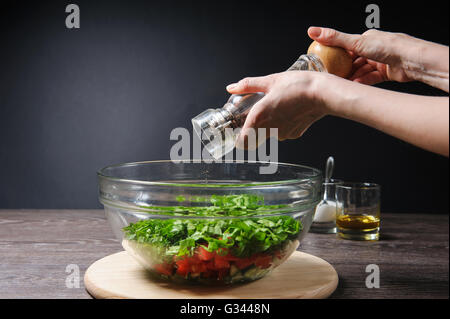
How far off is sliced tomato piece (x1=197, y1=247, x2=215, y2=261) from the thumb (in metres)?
0.53

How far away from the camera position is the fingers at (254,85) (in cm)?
85

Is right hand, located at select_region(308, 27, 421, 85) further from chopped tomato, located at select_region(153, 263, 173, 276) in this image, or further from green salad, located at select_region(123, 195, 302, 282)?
chopped tomato, located at select_region(153, 263, 173, 276)

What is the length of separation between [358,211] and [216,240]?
2.13ft

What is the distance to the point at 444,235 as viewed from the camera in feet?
4.41

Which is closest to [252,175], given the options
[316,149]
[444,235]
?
[444,235]

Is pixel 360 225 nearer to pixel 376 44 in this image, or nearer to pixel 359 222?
pixel 359 222

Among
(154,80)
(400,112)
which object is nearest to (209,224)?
(400,112)

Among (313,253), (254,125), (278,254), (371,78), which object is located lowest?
(313,253)

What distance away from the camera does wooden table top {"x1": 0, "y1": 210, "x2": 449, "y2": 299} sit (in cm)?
87

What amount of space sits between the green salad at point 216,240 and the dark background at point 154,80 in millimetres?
1209

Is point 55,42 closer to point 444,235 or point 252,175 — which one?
point 252,175

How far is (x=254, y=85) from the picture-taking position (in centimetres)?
86

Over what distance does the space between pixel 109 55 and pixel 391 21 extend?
1227 millimetres

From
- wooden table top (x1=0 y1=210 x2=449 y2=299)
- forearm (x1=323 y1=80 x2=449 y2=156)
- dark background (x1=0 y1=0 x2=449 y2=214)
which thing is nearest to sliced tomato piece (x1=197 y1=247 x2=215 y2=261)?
wooden table top (x1=0 y1=210 x2=449 y2=299)
